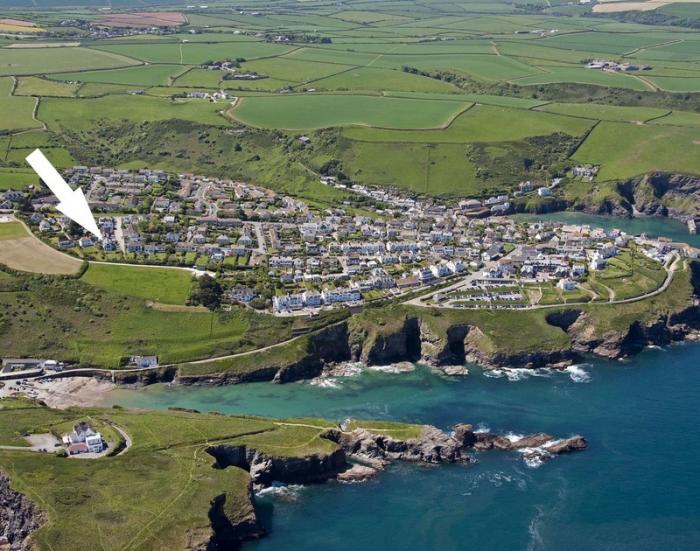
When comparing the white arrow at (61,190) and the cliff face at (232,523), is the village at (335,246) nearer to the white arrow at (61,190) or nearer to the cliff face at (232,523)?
the cliff face at (232,523)

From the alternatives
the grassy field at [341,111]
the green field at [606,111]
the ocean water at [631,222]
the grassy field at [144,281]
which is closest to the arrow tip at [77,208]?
the grassy field at [144,281]

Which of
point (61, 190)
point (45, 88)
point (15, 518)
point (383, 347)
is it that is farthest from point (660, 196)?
point (61, 190)

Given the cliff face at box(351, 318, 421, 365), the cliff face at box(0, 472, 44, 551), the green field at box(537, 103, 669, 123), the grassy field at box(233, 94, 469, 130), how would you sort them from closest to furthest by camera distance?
the cliff face at box(0, 472, 44, 551) → the cliff face at box(351, 318, 421, 365) → the grassy field at box(233, 94, 469, 130) → the green field at box(537, 103, 669, 123)

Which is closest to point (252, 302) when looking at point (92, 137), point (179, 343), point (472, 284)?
point (179, 343)

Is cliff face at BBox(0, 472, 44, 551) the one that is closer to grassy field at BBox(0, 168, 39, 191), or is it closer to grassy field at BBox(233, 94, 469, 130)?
grassy field at BBox(0, 168, 39, 191)

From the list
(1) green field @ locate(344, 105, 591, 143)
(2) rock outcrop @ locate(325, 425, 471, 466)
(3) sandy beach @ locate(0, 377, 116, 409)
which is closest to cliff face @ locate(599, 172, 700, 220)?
(1) green field @ locate(344, 105, 591, 143)

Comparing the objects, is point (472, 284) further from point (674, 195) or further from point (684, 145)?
point (684, 145)
